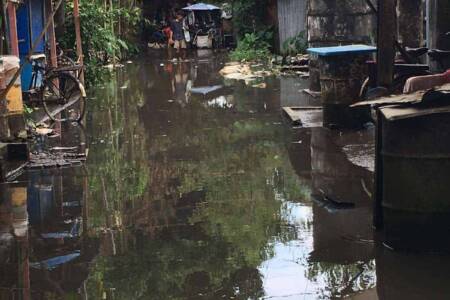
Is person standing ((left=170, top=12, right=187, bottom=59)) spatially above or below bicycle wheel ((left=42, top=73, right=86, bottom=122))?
above

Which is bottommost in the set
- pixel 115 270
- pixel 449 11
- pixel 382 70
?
pixel 115 270

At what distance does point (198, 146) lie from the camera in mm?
10688

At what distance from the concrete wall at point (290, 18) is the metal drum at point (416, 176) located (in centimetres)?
2120

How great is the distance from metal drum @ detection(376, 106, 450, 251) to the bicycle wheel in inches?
322

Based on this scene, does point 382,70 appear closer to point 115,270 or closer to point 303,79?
point 115,270

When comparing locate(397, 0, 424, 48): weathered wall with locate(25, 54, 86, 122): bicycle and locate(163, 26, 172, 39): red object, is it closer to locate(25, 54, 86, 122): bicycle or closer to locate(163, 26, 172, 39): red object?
locate(25, 54, 86, 122): bicycle

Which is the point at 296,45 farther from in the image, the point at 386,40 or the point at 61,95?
the point at 386,40

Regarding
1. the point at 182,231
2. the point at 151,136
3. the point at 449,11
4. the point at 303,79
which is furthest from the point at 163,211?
the point at 303,79

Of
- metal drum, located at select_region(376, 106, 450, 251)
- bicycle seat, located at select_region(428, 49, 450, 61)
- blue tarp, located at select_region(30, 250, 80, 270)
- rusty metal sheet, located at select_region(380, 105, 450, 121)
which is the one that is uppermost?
bicycle seat, located at select_region(428, 49, 450, 61)

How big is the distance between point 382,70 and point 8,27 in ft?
21.9

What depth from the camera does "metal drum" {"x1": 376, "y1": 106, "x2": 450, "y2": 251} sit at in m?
5.43

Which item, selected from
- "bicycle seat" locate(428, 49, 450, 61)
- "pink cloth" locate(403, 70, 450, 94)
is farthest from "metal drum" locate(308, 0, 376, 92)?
"pink cloth" locate(403, 70, 450, 94)

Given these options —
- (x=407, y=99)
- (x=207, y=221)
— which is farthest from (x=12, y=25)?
(x=407, y=99)

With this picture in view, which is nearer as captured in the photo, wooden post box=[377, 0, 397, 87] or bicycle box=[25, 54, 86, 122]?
wooden post box=[377, 0, 397, 87]
